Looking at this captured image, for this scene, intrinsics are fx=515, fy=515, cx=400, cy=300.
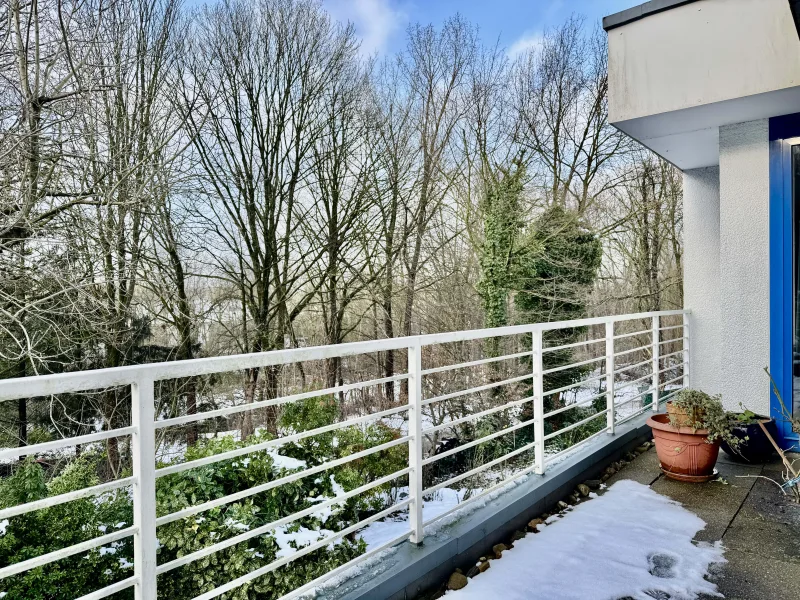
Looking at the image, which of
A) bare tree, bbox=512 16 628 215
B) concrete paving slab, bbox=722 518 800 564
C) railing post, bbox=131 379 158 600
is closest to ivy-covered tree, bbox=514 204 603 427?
bare tree, bbox=512 16 628 215

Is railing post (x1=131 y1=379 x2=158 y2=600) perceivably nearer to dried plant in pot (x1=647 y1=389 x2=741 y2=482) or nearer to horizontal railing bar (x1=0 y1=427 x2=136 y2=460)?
horizontal railing bar (x1=0 y1=427 x2=136 y2=460)

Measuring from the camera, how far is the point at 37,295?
6.22 m

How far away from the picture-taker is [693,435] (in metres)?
3.36

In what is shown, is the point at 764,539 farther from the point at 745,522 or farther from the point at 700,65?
the point at 700,65

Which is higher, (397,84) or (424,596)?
(397,84)

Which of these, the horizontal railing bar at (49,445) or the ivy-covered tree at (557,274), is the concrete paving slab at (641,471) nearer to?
the horizontal railing bar at (49,445)

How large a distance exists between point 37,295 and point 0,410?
4.50 m

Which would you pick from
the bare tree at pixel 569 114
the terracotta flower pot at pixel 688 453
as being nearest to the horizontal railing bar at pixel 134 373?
the terracotta flower pot at pixel 688 453

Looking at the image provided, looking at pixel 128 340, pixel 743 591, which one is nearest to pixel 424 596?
pixel 743 591

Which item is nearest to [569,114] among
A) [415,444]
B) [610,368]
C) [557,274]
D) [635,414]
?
[557,274]

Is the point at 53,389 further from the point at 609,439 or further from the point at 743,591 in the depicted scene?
the point at 609,439

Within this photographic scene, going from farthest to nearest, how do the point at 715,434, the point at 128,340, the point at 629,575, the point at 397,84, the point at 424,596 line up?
1. the point at 397,84
2. the point at 128,340
3. the point at 715,434
4. the point at 629,575
5. the point at 424,596

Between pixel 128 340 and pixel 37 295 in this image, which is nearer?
pixel 37 295

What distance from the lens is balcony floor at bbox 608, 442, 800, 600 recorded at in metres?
2.22
